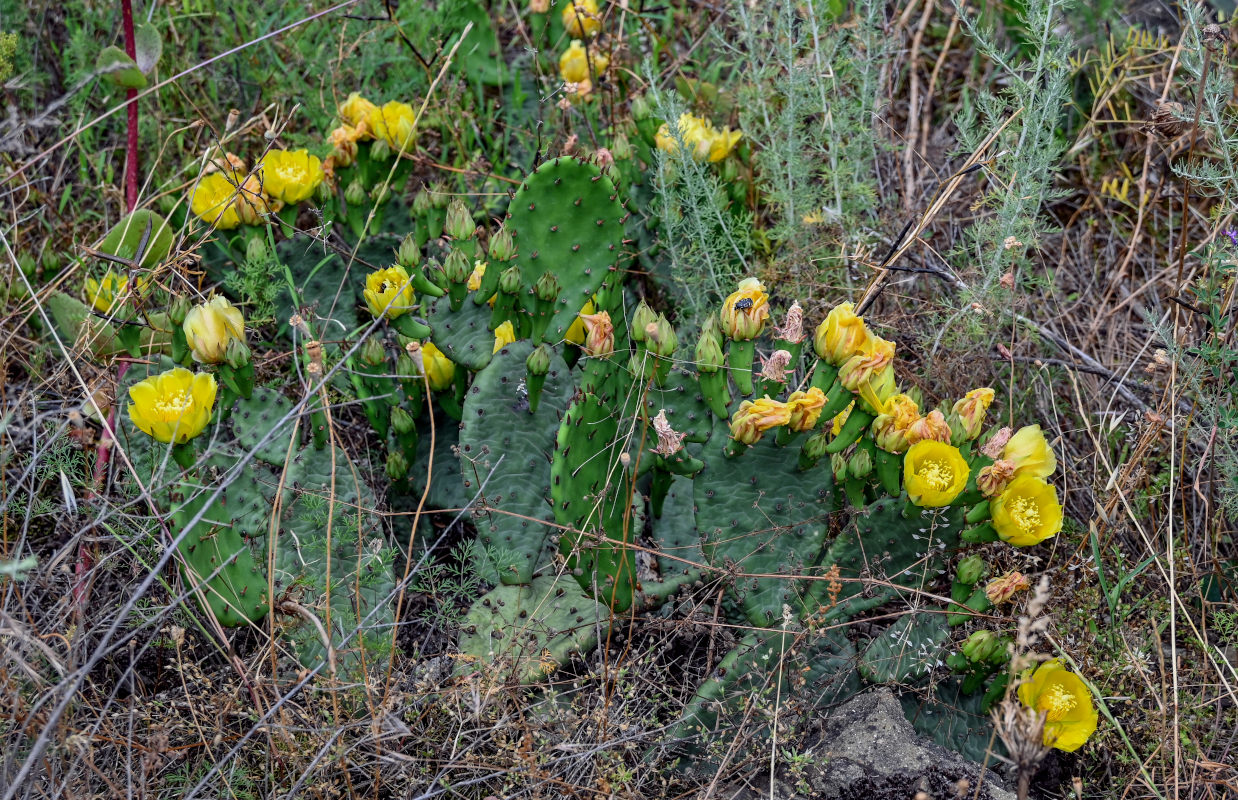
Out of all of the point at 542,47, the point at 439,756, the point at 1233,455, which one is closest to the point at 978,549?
the point at 1233,455

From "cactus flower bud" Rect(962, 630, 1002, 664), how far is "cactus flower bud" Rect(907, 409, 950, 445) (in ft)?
1.10

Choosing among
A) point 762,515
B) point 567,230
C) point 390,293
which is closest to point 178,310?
point 390,293

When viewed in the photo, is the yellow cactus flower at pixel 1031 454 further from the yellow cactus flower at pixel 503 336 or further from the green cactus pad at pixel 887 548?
the yellow cactus flower at pixel 503 336

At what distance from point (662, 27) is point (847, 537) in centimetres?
203

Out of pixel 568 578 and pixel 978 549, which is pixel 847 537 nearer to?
pixel 978 549

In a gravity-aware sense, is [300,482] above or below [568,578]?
above

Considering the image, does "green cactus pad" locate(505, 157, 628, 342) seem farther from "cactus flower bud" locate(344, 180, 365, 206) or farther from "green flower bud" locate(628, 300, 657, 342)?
"cactus flower bud" locate(344, 180, 365, 206)

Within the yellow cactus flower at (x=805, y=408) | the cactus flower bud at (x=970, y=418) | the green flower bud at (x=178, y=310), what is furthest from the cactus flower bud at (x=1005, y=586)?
the green flower bud at (x=178, y=310)

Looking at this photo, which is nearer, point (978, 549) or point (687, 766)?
point (687, 766)

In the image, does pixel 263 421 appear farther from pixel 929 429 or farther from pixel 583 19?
pixel 583 19

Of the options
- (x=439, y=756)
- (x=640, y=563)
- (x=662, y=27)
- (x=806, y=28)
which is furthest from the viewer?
(x=662, y=27)

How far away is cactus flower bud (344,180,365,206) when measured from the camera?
236 cm

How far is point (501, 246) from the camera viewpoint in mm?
1952

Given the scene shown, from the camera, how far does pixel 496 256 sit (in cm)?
197
